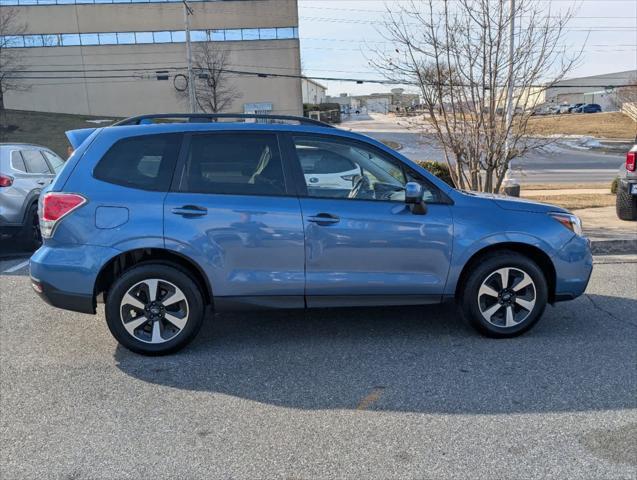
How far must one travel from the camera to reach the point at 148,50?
2064 inches

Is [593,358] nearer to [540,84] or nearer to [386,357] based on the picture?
[386,357]

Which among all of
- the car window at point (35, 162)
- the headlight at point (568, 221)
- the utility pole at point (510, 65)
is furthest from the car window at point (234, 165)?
the utility pole at point (510, 65)

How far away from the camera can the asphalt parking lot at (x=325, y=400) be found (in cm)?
302

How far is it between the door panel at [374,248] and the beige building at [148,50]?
157 ft

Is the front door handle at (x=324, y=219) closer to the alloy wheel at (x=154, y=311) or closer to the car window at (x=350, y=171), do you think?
the car window at (x=350, y=171)

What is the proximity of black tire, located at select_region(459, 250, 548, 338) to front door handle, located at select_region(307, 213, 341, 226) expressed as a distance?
1263mm

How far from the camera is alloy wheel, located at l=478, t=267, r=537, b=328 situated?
4.68 m

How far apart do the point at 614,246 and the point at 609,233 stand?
679mm

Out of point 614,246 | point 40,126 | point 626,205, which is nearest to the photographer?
point 614,246

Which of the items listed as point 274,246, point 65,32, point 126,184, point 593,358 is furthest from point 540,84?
point 65,32

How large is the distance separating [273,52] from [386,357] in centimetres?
5137

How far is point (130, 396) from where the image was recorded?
3812 millimetres

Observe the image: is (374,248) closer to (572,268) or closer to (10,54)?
(572,268)

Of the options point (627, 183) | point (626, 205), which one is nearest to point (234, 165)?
point (627, 183)
